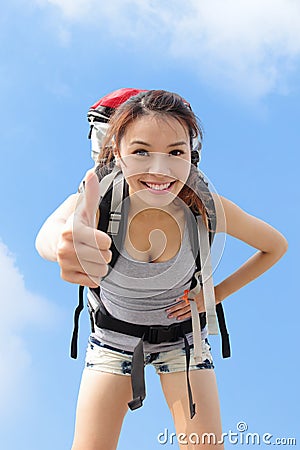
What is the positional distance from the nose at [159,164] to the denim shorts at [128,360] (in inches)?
42.8

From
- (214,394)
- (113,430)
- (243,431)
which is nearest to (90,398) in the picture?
(113,430)

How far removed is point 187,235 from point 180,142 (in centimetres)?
60

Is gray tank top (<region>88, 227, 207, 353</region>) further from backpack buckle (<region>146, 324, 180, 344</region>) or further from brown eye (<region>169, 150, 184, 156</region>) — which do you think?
brown eye (<region>169, 150, 184, 156</region>)

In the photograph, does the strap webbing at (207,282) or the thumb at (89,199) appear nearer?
the thumb at (89,199)

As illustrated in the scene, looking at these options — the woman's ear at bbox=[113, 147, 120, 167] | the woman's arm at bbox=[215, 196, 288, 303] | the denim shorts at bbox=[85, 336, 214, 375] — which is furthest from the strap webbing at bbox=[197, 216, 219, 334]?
the woman's ear at bbox=[113, 147, 120, 167]

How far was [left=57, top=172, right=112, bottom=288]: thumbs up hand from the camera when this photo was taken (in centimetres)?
209

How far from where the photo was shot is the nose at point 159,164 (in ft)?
9.93

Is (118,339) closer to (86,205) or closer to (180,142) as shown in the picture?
(180,142)

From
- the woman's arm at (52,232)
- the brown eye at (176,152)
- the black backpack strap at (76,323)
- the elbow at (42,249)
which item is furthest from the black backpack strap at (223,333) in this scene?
the elbow at (42,249)

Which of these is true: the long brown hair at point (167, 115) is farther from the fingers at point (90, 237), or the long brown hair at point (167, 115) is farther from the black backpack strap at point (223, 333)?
the fingers at point (90, 237)

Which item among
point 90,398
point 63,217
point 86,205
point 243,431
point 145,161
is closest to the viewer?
point 86,205

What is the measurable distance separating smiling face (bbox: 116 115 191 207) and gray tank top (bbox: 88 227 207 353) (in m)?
0.40

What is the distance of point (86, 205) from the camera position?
7.25ft

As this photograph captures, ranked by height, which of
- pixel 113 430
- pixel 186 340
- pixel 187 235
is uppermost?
pixel 187 235
